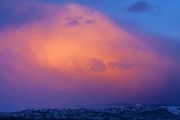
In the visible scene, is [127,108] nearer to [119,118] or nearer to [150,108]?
[150,108]

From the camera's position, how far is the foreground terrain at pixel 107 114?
454 feet

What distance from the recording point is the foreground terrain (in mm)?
138250

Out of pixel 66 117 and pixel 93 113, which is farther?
pixel 93 113

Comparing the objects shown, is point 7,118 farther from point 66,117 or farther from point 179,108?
point 179,108

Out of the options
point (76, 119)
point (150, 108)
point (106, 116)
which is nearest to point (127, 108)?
point (150, 108)

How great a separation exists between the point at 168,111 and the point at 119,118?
17566 mm

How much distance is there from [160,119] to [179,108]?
27.9m

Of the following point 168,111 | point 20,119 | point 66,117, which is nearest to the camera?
point 20,119

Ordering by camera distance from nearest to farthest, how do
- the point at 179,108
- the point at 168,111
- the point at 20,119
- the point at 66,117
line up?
the point at 20,119 < the point at 66,117 < the point at 168,111 < the point at 179,108

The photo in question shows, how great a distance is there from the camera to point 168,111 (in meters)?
152

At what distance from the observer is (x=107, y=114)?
151 meters

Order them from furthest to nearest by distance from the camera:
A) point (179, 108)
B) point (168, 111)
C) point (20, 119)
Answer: point (179, 108) → point (168, 111) → point (20, 119)

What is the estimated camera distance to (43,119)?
132875 millimetres

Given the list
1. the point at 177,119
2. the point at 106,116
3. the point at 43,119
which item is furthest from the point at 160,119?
the point at 43,119
